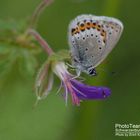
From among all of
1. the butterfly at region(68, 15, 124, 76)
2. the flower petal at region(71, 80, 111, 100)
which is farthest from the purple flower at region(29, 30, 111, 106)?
the butterfly at region(68, 15, 124, 76)

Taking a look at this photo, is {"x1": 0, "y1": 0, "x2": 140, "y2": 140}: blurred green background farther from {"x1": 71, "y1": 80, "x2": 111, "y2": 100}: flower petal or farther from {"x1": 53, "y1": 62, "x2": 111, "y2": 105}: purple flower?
{"x1": 71, "y1": 80, "x2": 111, "y2": 100}: flower petal

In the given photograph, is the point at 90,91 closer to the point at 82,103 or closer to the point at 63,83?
the point at 63,83

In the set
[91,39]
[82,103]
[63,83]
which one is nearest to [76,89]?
[63,83]

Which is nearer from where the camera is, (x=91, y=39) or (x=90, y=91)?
(x=90, y=91)

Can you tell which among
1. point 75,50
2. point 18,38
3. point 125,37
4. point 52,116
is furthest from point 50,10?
point 75,50

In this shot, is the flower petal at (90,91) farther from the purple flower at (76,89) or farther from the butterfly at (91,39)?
the butterfly at (91,39)

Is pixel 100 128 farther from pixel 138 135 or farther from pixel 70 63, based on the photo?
pixel 70 63
